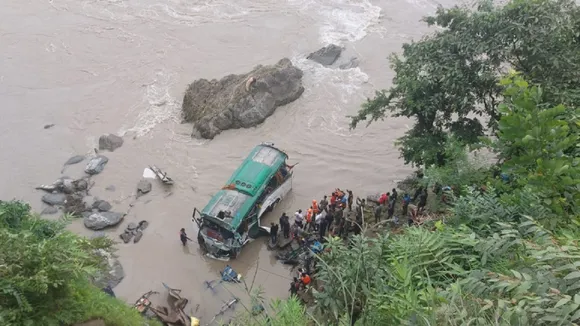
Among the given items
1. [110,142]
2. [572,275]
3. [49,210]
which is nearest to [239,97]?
[110,142]

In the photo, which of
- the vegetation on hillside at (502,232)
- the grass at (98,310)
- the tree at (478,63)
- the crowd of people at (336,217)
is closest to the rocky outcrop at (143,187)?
the crowd of people at (336,217)

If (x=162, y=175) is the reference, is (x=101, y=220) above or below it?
below

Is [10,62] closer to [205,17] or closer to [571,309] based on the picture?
[205,17]

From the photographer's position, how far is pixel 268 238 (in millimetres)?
15117

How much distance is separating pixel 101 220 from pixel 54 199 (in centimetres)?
243

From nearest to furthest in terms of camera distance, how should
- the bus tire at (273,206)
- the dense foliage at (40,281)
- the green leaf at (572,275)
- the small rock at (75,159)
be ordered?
the green leaf at (572,275) < the dense foliage at (40,281) < the bus tire at (273,206) < the small rock at (75,159)

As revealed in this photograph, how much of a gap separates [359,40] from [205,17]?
9.65 metres

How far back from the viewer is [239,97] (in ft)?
68.0

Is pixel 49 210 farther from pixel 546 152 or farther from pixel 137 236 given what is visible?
pixel 546 152

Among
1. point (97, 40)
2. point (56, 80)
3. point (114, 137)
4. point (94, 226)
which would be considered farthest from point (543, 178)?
point (97, 40)

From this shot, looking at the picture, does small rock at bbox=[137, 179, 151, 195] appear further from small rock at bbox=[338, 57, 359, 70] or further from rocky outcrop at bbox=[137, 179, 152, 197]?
small rock at bbox=[338, 57, 359, 70]

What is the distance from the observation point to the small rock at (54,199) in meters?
16.9

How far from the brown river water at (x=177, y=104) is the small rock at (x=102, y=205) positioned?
0.85 feet

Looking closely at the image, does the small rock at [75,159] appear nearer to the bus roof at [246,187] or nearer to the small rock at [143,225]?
the small rock at [143,225]
